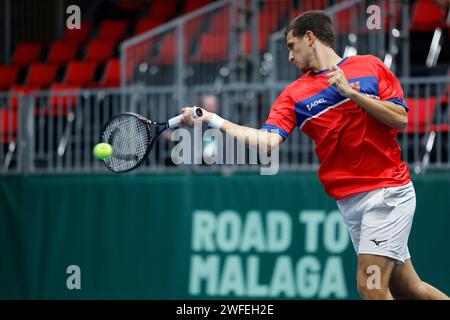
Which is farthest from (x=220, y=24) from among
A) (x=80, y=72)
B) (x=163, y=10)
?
(x=163, y=10)

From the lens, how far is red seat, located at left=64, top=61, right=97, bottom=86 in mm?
15805

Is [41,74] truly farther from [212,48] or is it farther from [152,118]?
[152,118]

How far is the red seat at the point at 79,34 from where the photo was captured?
17922mm

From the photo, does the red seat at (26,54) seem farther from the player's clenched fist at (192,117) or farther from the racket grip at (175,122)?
the player's clenched fist at (192,117)

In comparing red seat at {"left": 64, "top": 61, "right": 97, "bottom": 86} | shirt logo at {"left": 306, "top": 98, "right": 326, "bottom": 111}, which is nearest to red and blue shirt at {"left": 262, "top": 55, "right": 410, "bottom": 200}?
shirt logo at {"left": 306, "top": 98, "right": 326, "bottom": 111}

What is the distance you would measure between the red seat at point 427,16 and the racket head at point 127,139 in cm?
651

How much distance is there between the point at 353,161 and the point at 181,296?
14.8 ft

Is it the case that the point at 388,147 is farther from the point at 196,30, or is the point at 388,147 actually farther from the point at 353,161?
the point at 196,30

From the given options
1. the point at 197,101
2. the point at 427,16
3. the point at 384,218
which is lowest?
the point at 384,218

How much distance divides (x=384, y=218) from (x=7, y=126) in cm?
660

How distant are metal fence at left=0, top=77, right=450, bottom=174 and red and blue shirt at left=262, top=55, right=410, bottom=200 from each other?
3778 millimetres

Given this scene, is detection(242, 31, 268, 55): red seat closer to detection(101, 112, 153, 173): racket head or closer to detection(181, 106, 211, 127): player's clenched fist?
detection(101, 112, 153, 173): racket head

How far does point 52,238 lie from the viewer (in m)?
11.3

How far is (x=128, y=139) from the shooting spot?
23.8 feet
